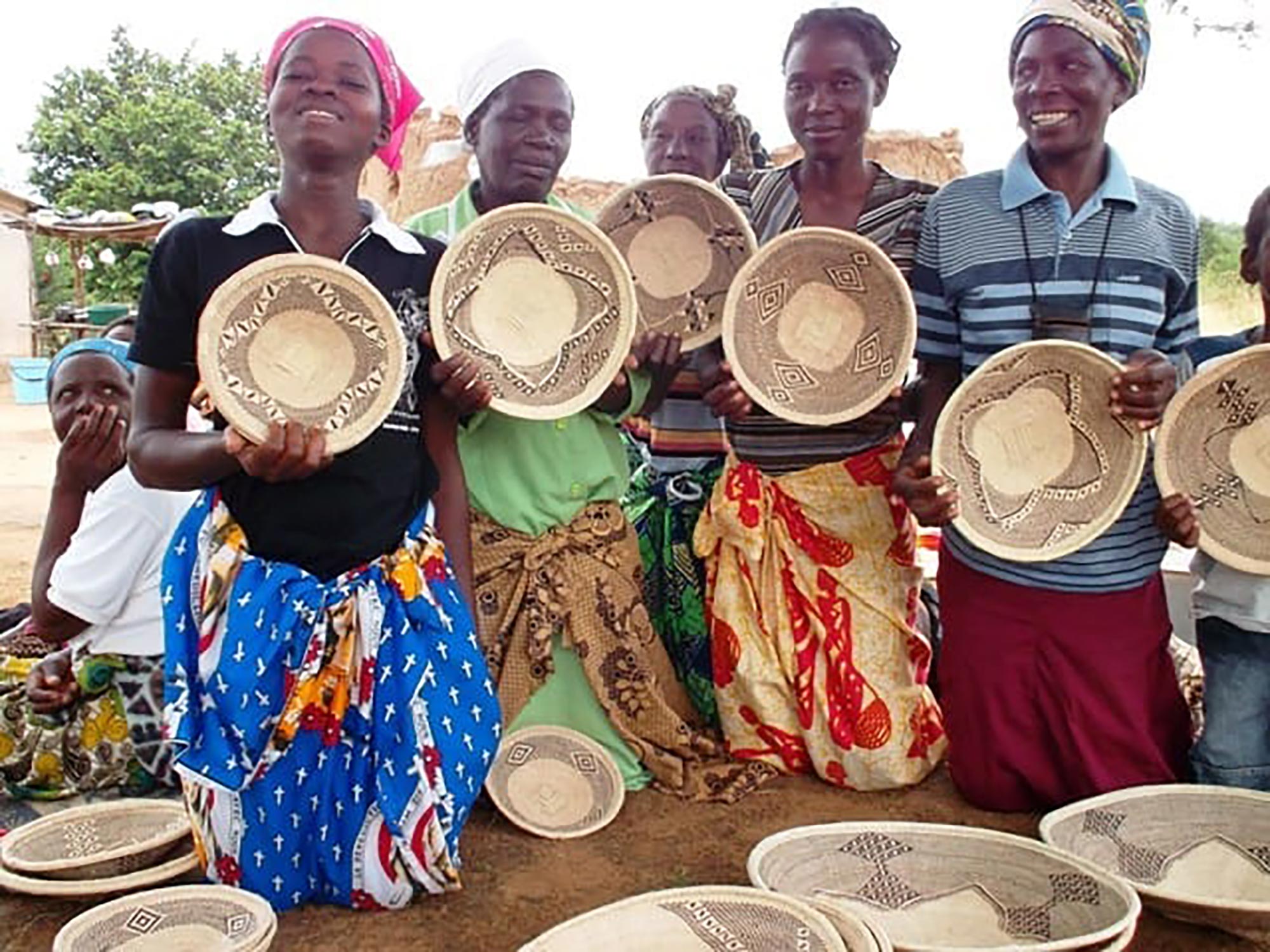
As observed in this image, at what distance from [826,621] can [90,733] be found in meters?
1.87

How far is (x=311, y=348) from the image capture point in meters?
2.16

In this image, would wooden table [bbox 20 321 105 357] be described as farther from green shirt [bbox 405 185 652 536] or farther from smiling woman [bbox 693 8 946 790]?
smiling woman [bbox 693 8 946 790]

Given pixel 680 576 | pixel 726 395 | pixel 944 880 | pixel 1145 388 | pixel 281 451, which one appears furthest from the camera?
pixel 680 576

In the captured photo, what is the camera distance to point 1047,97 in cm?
254

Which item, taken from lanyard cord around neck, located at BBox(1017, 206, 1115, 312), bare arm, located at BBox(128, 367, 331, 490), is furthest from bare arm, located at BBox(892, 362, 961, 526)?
bare arm, located at BBox(128, 367, 331, 490)

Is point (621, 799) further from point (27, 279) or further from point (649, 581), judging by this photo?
point (27, 279)

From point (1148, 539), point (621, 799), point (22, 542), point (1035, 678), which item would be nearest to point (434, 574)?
point (621, 799)

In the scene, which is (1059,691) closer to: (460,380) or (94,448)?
(460,380)

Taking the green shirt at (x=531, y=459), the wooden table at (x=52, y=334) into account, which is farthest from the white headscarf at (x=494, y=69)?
the wooden table at (x=52, y=334)

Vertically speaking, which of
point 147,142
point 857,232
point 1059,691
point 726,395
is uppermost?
point 147,142

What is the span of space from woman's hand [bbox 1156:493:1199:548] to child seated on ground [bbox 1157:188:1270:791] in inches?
2.2

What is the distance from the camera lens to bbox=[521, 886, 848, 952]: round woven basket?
1847mm

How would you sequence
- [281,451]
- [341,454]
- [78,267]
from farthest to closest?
1. [78,267]
2. [341,454]
3. [281,451]

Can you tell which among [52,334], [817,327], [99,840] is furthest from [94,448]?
[52,334]
